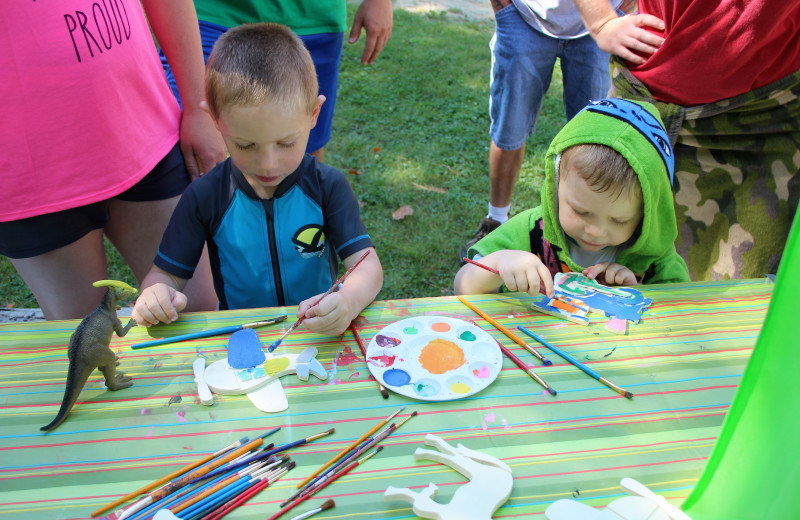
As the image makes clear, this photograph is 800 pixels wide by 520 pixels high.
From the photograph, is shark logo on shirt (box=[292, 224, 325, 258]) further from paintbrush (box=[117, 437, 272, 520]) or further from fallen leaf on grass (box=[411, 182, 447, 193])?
fallen leaf on grass (box=[411, 182, 447, 193])

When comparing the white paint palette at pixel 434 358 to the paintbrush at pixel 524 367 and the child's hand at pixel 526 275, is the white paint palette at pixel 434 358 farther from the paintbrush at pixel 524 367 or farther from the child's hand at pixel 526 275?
the child's hand at pixel 526 275

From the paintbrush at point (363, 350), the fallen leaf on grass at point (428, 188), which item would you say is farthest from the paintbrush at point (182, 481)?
the fallen leaf on grass at point (428, 188)

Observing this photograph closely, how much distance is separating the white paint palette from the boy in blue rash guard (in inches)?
4.7

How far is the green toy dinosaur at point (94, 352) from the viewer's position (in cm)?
101

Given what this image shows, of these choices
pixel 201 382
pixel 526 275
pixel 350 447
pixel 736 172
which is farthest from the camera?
pixel 736 172

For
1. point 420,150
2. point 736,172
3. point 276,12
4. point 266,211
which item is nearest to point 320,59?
point 276,12

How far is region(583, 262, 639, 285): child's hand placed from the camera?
5.03ft

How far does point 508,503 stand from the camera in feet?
2.89

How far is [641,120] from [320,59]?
4.14 ft

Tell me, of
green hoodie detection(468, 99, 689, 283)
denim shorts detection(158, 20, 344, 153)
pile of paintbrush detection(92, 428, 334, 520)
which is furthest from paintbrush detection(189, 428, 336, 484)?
denim shorts detection(158, 20, 344, 153)

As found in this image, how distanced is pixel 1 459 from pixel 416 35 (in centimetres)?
595

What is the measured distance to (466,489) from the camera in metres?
0.88

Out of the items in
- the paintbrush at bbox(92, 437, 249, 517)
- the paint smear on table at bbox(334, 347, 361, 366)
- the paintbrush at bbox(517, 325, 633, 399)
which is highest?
the paintbrush at bbox(517, 325, 633, 399)

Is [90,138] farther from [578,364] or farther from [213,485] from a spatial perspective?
[578,364]
